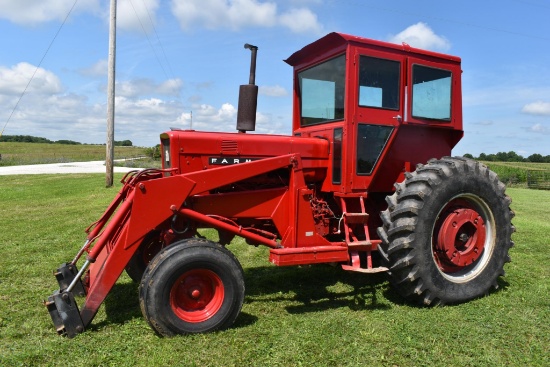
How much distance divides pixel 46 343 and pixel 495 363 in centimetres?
350

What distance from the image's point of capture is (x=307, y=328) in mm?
3848

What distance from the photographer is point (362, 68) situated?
4.68m

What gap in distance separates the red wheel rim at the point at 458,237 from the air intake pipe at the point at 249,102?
2.31 m

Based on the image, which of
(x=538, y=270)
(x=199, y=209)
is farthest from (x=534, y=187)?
(x=199, y=209)

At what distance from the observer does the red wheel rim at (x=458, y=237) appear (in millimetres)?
4641

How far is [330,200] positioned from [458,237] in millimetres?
1437

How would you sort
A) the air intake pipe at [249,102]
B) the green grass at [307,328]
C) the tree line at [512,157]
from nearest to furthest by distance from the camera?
the green grass at [307,328]
the air intake pipe at [249,102]
the tree line at [512,157]

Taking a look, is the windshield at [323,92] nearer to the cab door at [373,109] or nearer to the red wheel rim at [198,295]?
the cab door at [373,109]

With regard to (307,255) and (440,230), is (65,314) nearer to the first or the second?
(307,255)

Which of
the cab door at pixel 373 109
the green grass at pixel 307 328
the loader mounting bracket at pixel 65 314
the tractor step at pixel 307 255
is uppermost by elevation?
the cab door at pixel 373 109

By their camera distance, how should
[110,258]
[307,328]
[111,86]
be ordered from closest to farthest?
1. [110,258]
2. [307,328]
3. [111,86]

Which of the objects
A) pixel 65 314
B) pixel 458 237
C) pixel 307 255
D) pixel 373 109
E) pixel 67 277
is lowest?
pixel 65 314

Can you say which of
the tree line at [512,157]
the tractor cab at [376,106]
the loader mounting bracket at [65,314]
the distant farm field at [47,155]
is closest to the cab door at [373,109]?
the tractor cab at [376,106]

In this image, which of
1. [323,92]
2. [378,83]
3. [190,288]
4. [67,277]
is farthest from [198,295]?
[378,83]
